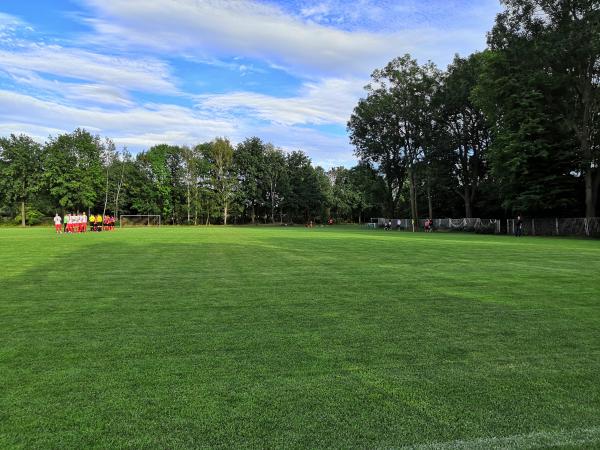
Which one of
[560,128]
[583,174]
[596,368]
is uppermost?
[560,128]

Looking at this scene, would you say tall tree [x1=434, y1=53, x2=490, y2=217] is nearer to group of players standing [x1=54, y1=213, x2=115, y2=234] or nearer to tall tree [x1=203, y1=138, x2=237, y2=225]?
group of players standing [x1=54, y1=213, x2=115, y2=234]

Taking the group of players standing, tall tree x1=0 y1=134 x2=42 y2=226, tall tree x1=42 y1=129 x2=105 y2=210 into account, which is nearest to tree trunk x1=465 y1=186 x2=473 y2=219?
the group of players standing

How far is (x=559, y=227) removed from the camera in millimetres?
35875

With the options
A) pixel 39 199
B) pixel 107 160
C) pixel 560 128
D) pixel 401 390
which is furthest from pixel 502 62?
pixel 39 199

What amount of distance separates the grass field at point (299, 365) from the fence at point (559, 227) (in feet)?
93.6

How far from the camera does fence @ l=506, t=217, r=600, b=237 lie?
108 ft

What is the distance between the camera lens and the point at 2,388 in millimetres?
3797

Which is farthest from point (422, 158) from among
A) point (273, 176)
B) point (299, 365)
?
point (299, 365)

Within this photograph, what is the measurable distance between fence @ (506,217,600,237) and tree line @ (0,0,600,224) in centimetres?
89

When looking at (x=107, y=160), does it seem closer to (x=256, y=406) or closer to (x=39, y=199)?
(x=39, y=199)

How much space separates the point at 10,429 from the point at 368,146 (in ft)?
201

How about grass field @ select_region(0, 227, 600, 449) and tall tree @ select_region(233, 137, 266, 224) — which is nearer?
grass field @ select_region(0, 227, 600, 449)

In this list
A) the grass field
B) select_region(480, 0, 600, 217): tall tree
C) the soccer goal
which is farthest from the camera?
the soccer goal

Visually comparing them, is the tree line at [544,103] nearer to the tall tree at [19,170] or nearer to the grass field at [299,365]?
the grass field at [299,365]
